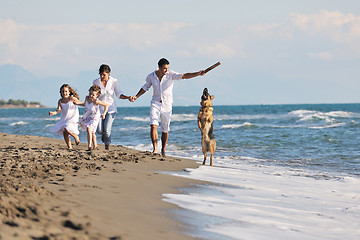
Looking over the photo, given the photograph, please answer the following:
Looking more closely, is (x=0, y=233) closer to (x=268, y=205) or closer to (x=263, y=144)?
(x=268, y=205)

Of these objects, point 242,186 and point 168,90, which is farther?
point 168,90

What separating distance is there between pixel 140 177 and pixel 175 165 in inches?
77.8

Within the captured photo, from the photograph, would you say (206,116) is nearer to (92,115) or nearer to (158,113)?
(158,113)

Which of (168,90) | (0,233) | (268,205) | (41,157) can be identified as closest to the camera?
(0,233)

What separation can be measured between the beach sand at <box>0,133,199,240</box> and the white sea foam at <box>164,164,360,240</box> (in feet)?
1.36

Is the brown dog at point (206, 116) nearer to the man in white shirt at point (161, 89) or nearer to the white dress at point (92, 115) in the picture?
the man in white shirt at point (161, 89)

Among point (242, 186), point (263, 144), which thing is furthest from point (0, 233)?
point (263, 144)

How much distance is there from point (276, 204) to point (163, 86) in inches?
159

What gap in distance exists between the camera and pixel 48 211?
131 inches

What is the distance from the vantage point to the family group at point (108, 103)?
8195 millimetres

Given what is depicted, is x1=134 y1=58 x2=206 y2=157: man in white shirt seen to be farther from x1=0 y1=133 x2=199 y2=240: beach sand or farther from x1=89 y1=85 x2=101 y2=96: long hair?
x1=0 y1=133 x2=199 y2=240: beach sand

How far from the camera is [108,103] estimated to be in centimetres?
878

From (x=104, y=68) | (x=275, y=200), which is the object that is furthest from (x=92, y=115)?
(x=275, y=200)

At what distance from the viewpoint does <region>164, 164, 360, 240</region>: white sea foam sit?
3653mm
